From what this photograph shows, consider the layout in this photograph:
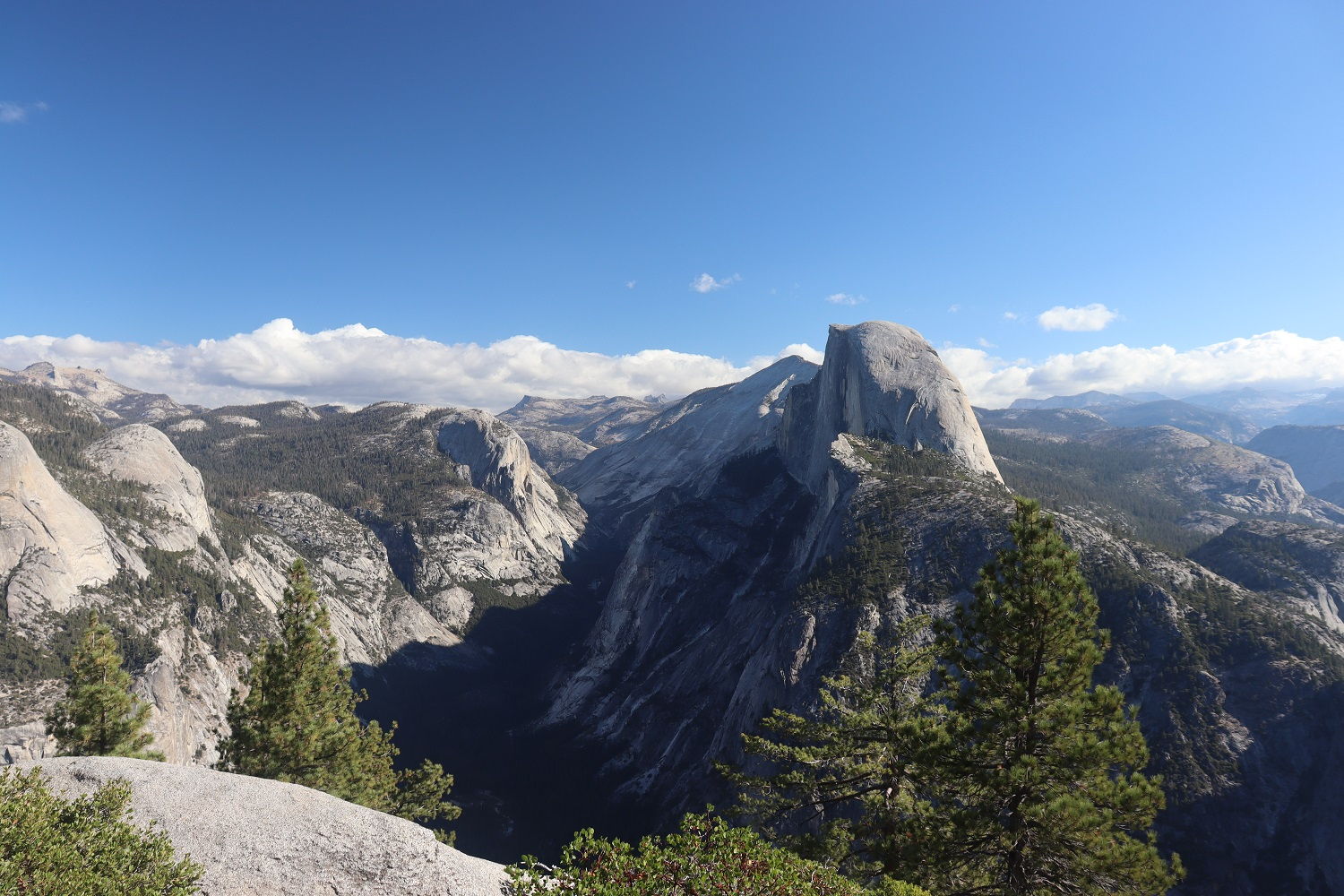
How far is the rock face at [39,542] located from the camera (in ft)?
251

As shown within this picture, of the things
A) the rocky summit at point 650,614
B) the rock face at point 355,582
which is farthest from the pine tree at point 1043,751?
the rock face at point 355,582

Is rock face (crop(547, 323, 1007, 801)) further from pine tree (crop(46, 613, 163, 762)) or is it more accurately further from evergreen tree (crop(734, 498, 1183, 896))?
pine tree (crop(46, 613, 163, 762))

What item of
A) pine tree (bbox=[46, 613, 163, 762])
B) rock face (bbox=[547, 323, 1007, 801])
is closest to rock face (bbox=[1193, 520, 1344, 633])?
rock face (bbox=[547, 323, 1007, 801])

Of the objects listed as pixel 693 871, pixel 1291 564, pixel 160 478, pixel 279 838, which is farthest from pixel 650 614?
pixel 1291 564

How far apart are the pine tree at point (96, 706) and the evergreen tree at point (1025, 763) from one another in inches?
1407

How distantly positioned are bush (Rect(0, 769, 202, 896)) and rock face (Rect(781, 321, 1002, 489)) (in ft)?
360

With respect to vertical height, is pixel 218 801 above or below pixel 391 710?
above

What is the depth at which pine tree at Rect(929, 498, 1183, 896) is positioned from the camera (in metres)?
14.4

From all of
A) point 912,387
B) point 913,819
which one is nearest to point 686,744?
point 913,819

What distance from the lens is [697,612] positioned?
108625mm

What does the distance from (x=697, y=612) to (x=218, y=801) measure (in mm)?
95982

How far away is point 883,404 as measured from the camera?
116m

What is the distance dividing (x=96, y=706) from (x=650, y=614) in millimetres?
89530

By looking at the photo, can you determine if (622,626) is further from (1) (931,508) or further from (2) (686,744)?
(1) (931,508)
